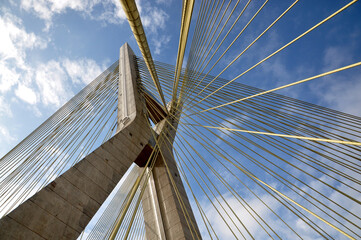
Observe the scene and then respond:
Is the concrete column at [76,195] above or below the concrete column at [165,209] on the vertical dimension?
above

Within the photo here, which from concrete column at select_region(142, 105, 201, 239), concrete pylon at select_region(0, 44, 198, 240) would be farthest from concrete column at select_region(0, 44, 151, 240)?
concrete column at select_region(142, 105, 201, 239)

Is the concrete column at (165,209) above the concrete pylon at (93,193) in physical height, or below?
Result: below

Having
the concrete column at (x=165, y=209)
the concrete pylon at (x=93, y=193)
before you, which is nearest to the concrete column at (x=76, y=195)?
the concrete pylon at (x=93, y=193)

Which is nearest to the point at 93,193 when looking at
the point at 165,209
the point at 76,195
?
the point at 76,195

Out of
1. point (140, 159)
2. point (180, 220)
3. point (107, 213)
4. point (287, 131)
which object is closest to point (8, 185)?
point (140, 159)

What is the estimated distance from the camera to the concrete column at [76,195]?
329cm

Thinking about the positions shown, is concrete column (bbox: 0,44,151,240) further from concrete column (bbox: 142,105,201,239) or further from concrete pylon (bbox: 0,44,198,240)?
concrete column (bbox: 142,105,201,239)

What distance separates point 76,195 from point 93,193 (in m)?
Result: 0.39

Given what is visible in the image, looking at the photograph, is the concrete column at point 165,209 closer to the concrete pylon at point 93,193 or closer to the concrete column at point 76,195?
the concrete pylon at point 93,193

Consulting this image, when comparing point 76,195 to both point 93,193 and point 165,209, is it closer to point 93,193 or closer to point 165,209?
point 93,193

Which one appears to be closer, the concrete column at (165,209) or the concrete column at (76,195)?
the concrete column at (76,195)

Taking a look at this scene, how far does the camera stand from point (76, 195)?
411 centimetres

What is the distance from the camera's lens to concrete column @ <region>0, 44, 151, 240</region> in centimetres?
329

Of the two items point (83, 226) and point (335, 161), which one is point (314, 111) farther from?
point (83, 226)
